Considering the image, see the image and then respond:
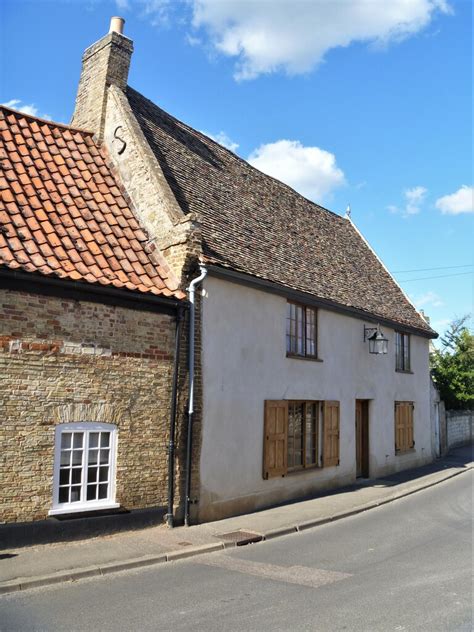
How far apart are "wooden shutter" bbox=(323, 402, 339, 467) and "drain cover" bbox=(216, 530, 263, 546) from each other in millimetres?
4776

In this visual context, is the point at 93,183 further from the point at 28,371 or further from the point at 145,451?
the point at 145,451

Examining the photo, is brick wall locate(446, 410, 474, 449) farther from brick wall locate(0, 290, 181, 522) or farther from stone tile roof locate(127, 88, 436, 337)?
brick wall locate(0, 290, 181, 522)

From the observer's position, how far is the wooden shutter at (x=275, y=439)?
12039 mm

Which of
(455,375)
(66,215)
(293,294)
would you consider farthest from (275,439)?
(455,375)

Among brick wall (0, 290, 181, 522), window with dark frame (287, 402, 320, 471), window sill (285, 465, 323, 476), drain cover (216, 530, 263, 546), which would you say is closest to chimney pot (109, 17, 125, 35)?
brick wall (0, 290, 181, 522)

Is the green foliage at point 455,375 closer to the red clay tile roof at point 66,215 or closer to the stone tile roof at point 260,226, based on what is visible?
the stone tile roof at point 260,226

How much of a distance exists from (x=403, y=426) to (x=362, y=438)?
2.69 m

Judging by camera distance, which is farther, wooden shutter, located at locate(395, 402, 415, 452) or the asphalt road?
wooden shutter, located at locate(395, 402, 415, 452)

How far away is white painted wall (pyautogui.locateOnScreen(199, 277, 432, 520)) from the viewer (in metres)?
10.8

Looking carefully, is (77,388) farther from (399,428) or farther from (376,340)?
(399,428)

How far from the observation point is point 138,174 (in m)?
11.8

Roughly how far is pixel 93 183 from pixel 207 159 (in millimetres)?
4472

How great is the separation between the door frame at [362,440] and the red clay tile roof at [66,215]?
8.44 m

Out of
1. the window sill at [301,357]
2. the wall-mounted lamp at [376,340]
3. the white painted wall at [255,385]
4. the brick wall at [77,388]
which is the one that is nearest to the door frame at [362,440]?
the white painted wall at [255,385]
